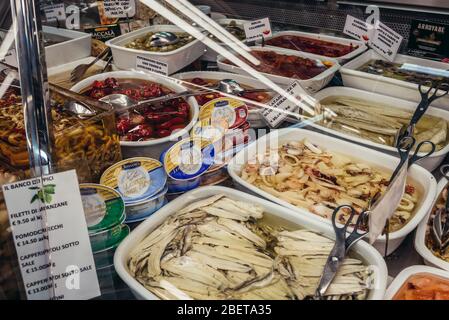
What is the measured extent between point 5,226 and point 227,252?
0.52m

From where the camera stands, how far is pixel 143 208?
135cm

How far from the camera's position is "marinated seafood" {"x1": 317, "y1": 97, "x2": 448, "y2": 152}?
1702mm

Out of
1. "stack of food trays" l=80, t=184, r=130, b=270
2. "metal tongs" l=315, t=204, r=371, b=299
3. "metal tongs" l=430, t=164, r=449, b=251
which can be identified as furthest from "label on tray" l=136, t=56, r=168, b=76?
"metal tongs" l=430, t=164, r=449, b=251

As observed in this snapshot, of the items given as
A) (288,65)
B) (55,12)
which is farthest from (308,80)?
(55,12)

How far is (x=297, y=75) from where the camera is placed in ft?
6.39

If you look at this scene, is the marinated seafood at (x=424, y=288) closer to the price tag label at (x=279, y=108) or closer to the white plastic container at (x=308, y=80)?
the price tag label at (x=279, y=108)

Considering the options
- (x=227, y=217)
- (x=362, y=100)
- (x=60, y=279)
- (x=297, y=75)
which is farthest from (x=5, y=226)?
(x=362, y=100)

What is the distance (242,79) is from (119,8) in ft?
2.40

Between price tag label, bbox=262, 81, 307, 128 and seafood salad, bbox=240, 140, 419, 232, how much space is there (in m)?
0.10

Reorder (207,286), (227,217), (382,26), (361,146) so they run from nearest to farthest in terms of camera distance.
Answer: (207,286), (227,217), (361,146), (382,26)

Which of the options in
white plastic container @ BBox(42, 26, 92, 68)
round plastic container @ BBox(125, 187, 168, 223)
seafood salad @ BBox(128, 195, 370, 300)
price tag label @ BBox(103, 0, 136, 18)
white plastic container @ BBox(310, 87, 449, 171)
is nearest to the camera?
seafood salad @ BBox(128, 195, 370, 300)

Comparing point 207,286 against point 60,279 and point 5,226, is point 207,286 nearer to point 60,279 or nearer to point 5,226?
point 60,279

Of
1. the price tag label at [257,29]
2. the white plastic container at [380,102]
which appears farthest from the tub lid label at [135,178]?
the price tag label at [257,29]

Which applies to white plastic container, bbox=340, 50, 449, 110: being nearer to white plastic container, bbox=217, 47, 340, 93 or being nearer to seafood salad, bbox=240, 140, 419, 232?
white plastic container, bbox=217, 47, 340, 93
